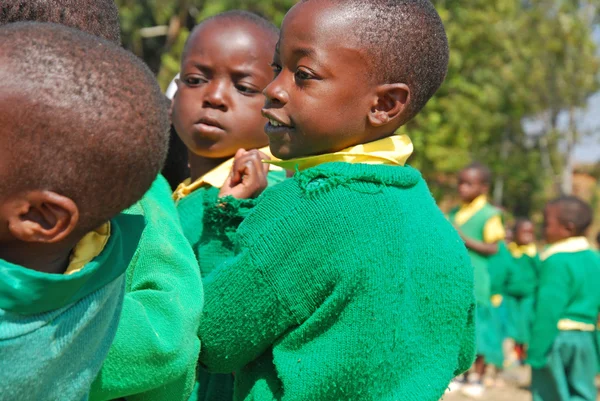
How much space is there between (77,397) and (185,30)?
50.4 ft

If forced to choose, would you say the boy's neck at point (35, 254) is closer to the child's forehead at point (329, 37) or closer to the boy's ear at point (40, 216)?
the boy's ear at point (40, 216)

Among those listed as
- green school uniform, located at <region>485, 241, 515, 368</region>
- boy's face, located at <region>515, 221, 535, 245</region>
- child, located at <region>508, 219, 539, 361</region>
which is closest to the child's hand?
green school uniform, located at <region>485, 241, 515, 368</region>

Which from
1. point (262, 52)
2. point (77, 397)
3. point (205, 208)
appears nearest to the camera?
point (77, 397)

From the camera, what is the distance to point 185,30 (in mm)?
16281

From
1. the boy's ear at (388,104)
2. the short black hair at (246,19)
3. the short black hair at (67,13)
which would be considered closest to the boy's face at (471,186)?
the short black hair at (246,19)

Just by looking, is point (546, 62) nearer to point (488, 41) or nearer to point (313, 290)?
point (488, 41)

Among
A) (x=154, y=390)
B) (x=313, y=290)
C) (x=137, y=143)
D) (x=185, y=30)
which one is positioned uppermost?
(x=137, y=143)

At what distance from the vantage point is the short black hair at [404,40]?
1.96m

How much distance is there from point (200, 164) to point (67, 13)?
3.43ft

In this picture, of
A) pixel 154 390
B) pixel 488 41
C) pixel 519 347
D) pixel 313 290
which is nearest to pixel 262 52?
pixel 313 290

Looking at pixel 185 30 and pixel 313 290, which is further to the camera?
pixel 185 30

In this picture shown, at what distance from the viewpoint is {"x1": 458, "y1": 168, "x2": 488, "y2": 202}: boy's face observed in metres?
9.13

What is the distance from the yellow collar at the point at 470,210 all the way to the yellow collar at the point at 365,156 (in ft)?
23.7

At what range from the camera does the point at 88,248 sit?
4.74 feet
